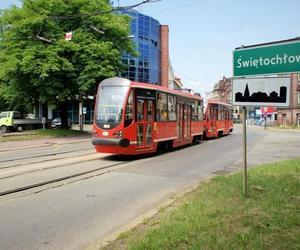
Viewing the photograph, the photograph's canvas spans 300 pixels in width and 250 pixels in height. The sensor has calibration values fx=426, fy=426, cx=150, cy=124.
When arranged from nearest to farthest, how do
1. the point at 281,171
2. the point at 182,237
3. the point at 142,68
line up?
the point at 182,237, the point at 281,171, the point at 142,68

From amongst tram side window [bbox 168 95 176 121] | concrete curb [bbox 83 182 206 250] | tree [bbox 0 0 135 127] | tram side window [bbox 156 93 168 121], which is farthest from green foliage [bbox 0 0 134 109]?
concrete curb [bbox 83 182 206 250]

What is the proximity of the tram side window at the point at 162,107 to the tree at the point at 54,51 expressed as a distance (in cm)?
1264

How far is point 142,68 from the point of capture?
235 ft

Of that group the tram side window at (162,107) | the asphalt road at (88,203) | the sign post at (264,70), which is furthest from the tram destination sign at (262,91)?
the tram side window at (162,107)

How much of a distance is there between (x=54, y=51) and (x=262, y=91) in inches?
993

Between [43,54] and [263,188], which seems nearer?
[263,188]

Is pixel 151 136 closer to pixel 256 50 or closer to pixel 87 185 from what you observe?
pixel 87 185

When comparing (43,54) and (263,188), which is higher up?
(43,54)

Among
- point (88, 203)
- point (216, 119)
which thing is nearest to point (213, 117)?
point (216, 119)

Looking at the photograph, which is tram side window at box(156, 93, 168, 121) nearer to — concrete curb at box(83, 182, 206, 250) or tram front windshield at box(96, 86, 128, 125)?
tram front windshield at box(96, 86, 128, 125)

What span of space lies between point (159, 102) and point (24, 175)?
8.04m

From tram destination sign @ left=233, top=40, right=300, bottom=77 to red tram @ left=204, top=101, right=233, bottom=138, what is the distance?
75.4ft

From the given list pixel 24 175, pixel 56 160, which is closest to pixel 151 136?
pixel 56 160

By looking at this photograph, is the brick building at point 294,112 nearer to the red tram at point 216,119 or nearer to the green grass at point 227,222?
the red tram at point 216,119
